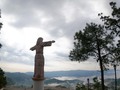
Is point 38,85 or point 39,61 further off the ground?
point 39,61

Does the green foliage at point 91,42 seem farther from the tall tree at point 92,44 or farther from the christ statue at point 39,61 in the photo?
the christ statue at point 39,61

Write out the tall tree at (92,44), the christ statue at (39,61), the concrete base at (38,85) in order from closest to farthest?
the concrete base at (38,85)
the christ statue at (39,61)
the tall tree at (92,44)

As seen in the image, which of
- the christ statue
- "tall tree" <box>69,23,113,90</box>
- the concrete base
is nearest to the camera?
the concrete base

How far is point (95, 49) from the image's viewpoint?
41.4 m

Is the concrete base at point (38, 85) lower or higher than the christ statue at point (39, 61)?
lower

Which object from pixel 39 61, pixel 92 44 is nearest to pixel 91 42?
pixel 92 44

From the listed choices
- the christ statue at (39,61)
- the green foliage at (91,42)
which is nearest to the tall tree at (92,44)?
the green foliage at (91,42)

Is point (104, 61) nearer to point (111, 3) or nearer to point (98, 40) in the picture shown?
point (98, 40)

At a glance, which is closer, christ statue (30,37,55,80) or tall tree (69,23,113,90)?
christ statue (30,37,55,80)

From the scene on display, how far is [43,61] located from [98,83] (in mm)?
53797

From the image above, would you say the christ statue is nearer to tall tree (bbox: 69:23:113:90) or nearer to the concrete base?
the concrete base

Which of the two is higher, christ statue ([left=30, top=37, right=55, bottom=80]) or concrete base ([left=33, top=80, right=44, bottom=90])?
christ statue ([left=30, top=37, right=55, bottom=80])

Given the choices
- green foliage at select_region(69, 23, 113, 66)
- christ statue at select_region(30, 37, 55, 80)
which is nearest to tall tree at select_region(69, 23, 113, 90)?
green foliage at select_region(69, 23, 113, 66)

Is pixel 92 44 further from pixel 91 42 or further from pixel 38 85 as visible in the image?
pixel 38 85
